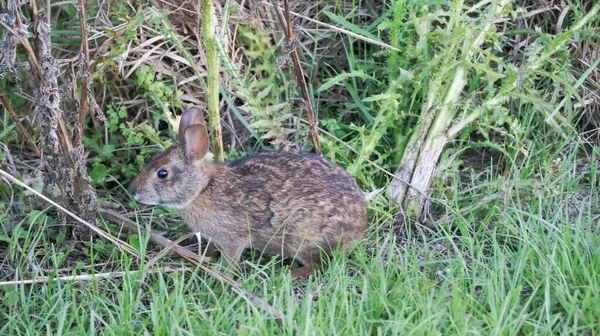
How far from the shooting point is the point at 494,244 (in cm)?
442

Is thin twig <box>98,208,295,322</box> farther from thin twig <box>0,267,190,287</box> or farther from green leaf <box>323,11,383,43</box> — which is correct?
green leaf <box>323,11,383,43</box>

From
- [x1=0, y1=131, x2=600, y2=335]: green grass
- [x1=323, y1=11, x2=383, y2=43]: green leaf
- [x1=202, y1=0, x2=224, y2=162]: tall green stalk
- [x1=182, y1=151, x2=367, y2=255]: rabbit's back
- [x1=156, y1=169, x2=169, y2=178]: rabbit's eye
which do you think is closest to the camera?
[x1=0, y1=131, x2=600, y2=335]: green grass

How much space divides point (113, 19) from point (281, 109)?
1243mm

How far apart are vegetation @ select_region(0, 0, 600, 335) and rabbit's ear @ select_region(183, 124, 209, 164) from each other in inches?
8.8

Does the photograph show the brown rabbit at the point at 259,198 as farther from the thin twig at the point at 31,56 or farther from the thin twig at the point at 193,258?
the thin twig at the point at 31,56

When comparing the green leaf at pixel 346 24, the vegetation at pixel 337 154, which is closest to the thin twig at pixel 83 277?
the vegetation at pixel 337 154

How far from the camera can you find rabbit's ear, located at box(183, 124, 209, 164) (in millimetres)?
4656

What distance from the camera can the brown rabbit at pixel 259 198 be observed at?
4633 millimetres

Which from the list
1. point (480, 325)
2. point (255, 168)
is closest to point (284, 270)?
point (255, 168)

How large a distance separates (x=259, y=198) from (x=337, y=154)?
0.79 metres

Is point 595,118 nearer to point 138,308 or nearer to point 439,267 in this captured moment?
point 439,267

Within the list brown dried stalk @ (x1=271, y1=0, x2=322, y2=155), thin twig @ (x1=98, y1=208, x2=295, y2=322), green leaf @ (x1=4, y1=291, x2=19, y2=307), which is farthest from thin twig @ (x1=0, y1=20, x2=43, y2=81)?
brown dried stalk @ (x1=271, y1=0, x2=322, y2=155)

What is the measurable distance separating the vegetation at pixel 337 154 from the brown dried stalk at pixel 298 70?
1.1 inches

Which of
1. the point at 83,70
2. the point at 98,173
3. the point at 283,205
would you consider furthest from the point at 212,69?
the point at 98,173
